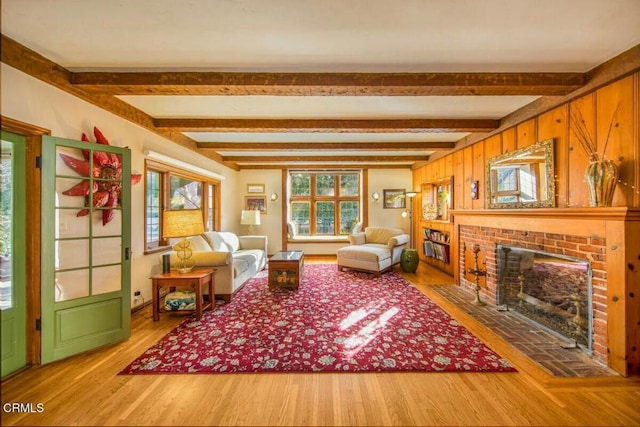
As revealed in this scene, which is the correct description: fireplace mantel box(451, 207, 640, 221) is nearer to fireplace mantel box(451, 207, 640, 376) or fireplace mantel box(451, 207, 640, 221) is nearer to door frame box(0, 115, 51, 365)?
fireplace mantel box(451, 207, 640, 376)

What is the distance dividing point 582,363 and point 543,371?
1.33ft

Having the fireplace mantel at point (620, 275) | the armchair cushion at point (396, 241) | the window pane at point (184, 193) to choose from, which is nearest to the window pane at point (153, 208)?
the window pane at point (184, 193)

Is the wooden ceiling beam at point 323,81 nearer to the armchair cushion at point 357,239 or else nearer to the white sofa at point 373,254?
the white sofa at point 373,254

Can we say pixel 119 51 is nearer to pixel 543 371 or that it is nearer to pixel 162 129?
pixel 162 129

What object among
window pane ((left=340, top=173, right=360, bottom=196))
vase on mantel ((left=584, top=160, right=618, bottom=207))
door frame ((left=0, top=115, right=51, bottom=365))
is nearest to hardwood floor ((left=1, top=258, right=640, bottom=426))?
door frame ((left=0, top=115, right=51, bottom=365))

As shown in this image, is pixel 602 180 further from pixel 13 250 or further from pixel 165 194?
pixel 165 194

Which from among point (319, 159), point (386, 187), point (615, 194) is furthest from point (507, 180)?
point (386, 187)

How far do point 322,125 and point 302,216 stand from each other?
12.7 feet

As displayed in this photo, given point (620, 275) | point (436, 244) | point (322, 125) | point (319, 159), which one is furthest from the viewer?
point (319, 159)

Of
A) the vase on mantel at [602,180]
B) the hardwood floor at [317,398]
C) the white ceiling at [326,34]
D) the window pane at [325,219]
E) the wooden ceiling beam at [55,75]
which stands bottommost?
the hardwood floor at [317,398]

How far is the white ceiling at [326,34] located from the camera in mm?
1655

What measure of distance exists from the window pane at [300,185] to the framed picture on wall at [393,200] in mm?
1973

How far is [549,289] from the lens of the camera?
111 inches

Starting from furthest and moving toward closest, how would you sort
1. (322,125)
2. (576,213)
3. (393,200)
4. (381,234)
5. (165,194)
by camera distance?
(393,200), (381,234), (165,194), (322,125), (576,213)
